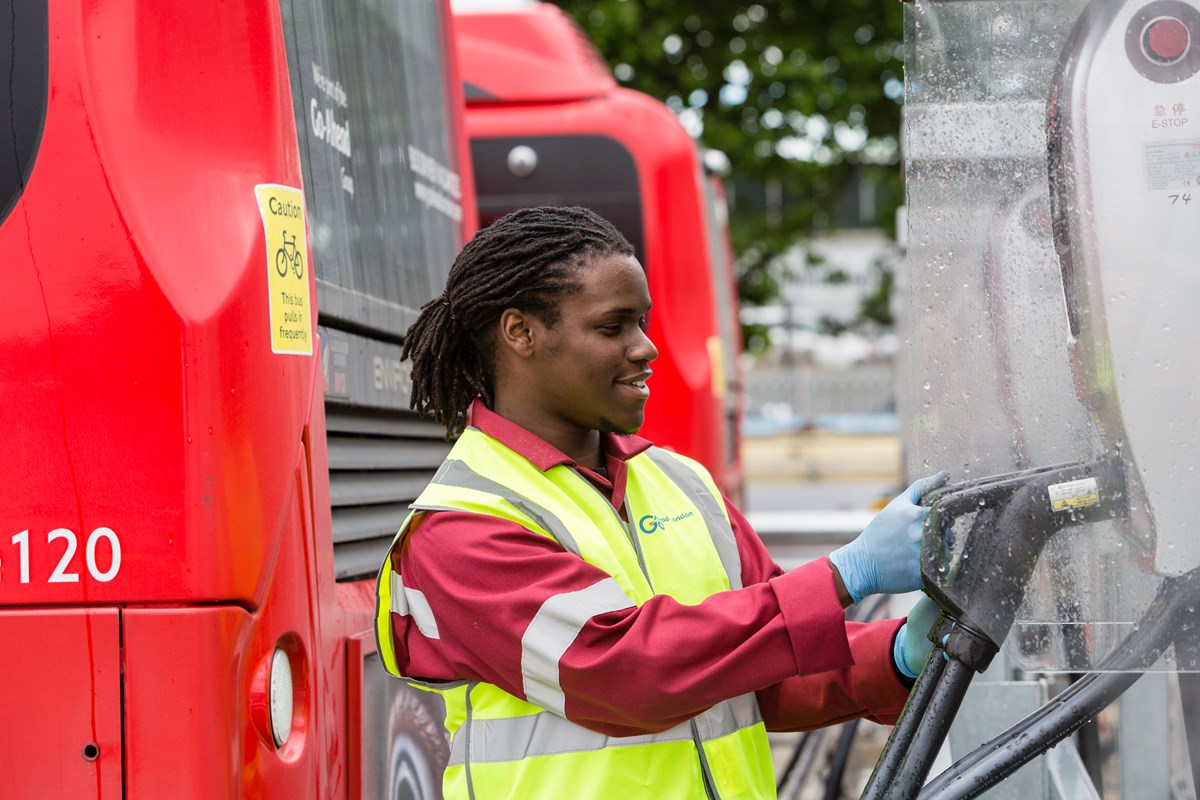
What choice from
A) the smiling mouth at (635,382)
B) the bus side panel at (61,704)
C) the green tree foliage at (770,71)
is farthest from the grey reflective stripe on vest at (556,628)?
the green tree foliage at (770,71)

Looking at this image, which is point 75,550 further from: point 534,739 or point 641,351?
point 641,351

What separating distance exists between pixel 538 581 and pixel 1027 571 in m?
0.61

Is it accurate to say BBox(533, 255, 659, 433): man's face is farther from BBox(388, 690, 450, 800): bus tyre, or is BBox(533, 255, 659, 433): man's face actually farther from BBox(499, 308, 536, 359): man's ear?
BBox(388, 690, 450, 800): bus tyre

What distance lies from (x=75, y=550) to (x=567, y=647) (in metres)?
0.64

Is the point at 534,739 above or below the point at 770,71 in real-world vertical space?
below

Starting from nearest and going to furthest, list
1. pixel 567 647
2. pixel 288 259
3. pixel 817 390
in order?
pixel 567 647 < pixel 288 259 < pixel 817 390

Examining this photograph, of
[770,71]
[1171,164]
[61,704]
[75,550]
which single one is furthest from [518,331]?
[770,71]

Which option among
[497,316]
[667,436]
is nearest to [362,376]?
[497,316]

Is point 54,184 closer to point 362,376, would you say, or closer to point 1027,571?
point 362,376

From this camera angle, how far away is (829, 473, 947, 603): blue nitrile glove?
6.07 ft

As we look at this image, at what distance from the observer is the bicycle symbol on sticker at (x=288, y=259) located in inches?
81.4

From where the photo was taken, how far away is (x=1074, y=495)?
1766mm

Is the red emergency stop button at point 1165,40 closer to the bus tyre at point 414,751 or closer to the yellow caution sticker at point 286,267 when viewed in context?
the yellow caution sticker at point 286,267

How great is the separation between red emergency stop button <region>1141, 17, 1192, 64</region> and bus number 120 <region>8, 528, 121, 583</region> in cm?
141
